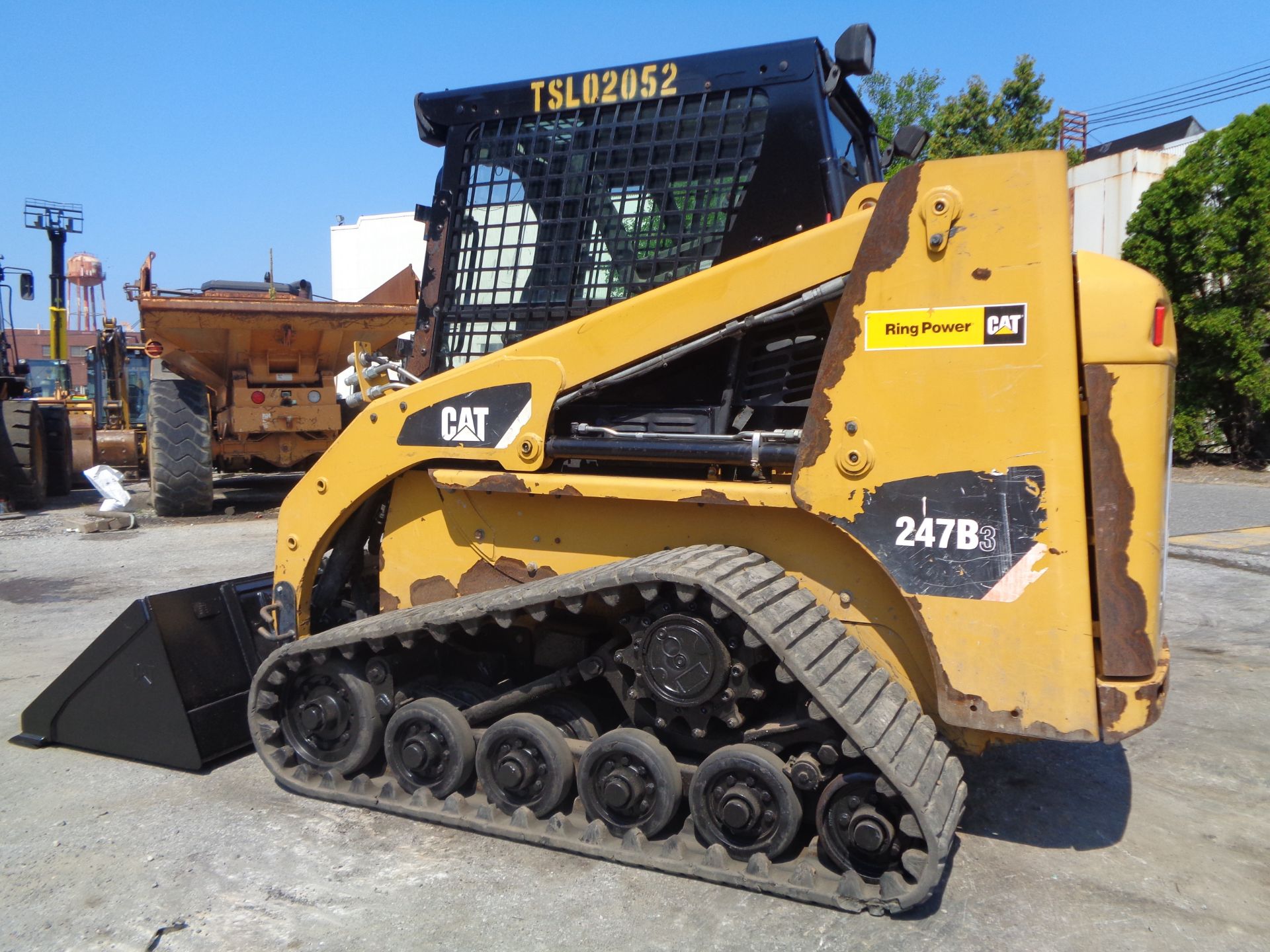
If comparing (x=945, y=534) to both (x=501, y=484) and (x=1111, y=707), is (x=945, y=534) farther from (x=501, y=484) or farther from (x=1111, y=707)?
(x=501, y=484)

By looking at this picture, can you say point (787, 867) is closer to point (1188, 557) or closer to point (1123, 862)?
point (1123, 862)

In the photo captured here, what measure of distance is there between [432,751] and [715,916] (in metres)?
1.17

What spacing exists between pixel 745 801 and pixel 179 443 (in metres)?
9.53

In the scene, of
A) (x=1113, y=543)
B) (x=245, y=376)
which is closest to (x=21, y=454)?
(x=245, y=376)

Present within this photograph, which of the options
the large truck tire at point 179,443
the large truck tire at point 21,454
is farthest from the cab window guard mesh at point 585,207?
the large truck tire at point 21,454

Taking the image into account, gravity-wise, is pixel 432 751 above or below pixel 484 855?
above

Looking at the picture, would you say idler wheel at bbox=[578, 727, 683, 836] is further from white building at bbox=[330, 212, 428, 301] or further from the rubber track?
white building at bbox=[330, 212, 428, 301]

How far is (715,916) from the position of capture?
2.84 meters

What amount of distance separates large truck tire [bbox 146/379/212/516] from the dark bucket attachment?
695cm

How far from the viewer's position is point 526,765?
10.9ft

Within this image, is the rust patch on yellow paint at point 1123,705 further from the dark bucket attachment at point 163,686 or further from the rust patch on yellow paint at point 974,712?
the dark bucket attachment at point 163,686

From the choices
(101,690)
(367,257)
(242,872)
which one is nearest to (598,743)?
(242,872)

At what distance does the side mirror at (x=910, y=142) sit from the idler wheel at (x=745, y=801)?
265cm

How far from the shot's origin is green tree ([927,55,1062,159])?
78.6ft
